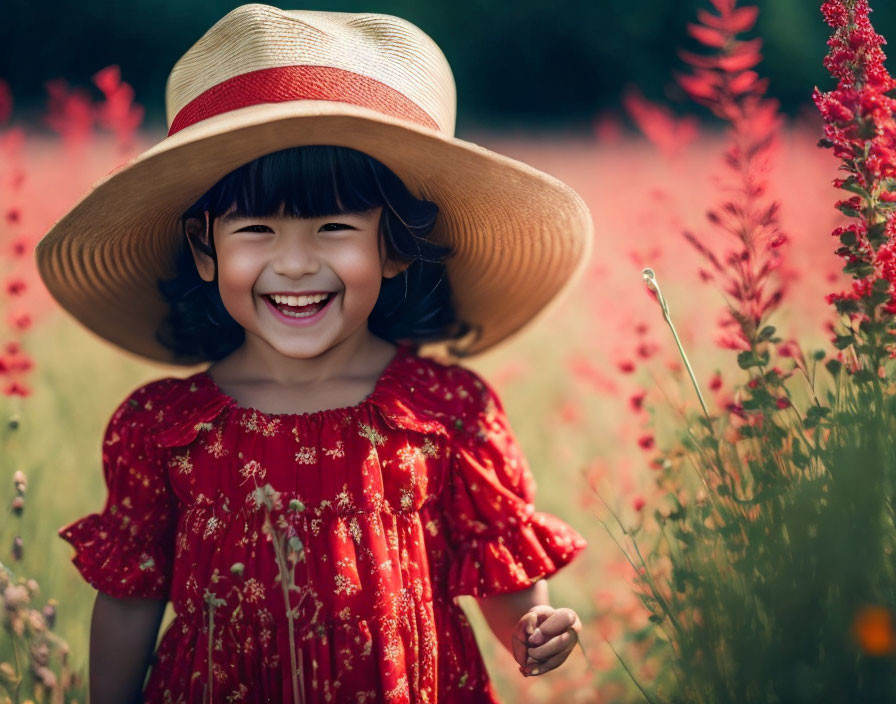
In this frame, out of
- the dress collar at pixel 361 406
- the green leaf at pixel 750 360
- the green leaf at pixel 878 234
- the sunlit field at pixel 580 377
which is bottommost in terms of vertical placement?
the sunlit field at pixel 580 377

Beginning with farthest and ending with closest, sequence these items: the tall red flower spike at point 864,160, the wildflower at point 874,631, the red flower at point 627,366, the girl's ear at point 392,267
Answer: the red flower at point 627,366 < the girl's ear at point 392,267 < the tall red flower spike at point 864,160 < the wildflower at point 874,631

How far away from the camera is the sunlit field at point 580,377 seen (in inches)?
81.0

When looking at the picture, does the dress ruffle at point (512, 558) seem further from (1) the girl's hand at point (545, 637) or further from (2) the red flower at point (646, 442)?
(2) the red flower at point (646, 442)

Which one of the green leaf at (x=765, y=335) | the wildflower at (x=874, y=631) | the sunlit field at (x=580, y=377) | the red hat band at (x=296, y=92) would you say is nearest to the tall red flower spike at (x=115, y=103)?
the sunlit field at (x=580, y=377)

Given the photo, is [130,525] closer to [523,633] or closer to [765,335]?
[523,633]

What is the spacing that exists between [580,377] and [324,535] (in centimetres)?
161

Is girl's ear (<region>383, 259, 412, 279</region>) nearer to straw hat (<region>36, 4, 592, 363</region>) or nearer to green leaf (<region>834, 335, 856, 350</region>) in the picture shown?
straw hat (<region>36, 4, 592, 363</region>)

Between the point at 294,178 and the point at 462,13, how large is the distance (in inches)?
157

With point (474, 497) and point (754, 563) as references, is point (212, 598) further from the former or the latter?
point (754, 563)

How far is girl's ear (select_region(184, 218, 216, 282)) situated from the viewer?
1.70 meters

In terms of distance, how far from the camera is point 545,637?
Result: 1.58m

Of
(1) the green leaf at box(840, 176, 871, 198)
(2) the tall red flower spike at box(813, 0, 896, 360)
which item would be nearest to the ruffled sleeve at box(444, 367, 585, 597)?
(2) the tall red flower spike at box(813, 0, 896, 360)

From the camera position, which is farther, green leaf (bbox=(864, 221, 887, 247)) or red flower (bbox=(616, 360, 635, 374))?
red flower (bbox=(616, 360, 635, 374))

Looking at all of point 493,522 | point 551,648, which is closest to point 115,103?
point 493,522
